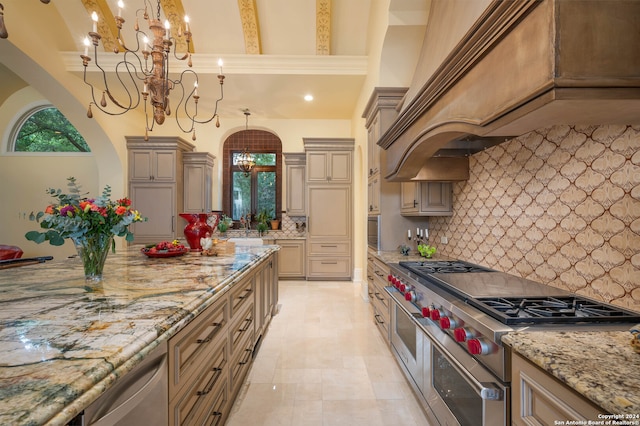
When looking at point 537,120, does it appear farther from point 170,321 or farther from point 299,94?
point 299,94

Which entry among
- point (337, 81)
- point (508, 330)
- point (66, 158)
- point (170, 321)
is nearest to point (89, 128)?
point (66, 158)

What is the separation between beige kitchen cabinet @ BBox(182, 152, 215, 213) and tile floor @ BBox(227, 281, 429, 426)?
334 centimetres

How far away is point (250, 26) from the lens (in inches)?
175

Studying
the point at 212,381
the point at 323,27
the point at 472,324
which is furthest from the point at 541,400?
the point at 323,27

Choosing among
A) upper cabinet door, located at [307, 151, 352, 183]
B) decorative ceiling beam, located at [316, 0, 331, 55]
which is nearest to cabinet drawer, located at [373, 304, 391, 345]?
upper cabinet door, located at [307, 151, 352, 183]

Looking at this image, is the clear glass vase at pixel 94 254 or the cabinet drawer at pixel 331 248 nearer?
the clear glass vase at pixel 94 254

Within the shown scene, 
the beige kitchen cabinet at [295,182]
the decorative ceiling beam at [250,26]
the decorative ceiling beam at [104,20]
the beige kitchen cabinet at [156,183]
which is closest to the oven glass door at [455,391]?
the beige kitchen cabinet at [295,182]

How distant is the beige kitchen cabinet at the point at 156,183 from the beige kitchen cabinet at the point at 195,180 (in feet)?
0.84

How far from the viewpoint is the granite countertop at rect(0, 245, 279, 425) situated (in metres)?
0.53

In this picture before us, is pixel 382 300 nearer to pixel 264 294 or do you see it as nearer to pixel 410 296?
pixel 410 296

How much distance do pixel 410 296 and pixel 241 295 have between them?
1.20m

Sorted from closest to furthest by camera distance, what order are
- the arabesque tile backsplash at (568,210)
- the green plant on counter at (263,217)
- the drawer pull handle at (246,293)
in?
1. the arabesque tile backsplash at (568,210)
2. the drawer pull handle at (246,293)
3. the green plant on counter at (263,217)

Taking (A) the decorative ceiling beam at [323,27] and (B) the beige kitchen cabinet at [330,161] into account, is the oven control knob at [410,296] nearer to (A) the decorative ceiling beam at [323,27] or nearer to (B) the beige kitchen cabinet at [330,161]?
(B) the beige kitchen cabinet at [330,161]

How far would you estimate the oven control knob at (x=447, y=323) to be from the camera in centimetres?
136
